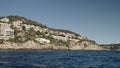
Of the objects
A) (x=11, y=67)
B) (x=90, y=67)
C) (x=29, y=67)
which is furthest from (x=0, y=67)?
(x=90, y=67)

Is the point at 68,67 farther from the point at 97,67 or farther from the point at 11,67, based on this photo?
the point at 11,67

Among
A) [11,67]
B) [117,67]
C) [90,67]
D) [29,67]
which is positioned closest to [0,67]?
[11,67]

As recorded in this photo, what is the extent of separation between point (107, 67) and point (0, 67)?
24.0m

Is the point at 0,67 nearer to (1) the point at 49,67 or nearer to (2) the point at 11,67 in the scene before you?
(2) the point at 11,67

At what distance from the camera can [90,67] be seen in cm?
6469

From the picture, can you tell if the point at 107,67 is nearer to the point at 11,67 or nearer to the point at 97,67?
the point at 97,67

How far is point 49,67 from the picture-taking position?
206 feet

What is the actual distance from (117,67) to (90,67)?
6096mm

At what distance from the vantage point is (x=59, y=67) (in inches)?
2468

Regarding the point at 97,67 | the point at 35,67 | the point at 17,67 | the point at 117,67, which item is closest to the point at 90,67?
the point at 97,67

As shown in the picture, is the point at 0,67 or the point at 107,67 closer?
the point at 0,67

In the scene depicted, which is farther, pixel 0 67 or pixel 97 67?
pixel 97 67

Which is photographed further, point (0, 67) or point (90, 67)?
point (90, 67)

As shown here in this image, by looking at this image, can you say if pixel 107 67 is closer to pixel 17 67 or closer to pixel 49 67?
pixel 49 67
